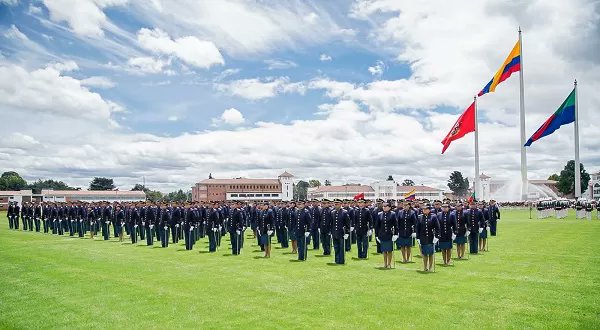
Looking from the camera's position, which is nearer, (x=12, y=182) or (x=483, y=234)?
(x=483, y=234)

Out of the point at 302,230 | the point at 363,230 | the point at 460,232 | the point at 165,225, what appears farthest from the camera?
the point at 165,225

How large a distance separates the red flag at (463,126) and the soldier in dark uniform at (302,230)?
91.9 ft

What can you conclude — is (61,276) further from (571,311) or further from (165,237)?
(571,311)

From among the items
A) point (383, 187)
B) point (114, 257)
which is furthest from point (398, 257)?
point (383, 187)

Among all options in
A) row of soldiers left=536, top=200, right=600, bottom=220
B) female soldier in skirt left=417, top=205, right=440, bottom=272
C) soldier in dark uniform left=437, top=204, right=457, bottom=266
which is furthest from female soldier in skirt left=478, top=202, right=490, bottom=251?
row of soldiers left=536, top=200, right=600, bottom=220

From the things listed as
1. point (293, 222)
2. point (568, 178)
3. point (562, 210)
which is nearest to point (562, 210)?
point (562, 210)

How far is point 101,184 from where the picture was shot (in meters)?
166

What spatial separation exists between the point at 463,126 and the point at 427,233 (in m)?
31.8

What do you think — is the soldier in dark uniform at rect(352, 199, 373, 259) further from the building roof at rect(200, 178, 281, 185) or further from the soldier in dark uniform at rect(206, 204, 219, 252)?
the building roof at rect(200, 178, 281, 185)

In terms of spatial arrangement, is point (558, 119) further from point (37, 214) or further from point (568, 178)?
point (568, 178)

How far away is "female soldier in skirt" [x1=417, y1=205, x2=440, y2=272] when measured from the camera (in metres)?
14.5

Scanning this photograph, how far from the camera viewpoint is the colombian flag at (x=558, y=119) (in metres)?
43.7

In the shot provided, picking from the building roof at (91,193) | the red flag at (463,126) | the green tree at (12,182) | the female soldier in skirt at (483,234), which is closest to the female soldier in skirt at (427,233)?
the female soldier in skirt at (483,234)

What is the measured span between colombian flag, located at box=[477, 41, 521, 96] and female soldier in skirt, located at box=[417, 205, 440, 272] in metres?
34.6
